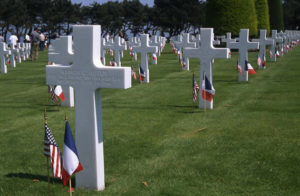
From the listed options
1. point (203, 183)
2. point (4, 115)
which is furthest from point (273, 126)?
point (4, 115)

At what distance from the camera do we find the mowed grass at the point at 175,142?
5922 millimetres

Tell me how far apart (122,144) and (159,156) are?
0.97m

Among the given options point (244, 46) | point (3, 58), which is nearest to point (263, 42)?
point (244, 46)

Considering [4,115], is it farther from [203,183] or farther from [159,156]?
[203,183]

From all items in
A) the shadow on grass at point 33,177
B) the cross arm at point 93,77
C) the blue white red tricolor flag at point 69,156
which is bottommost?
the shadow on grass at point 33,177

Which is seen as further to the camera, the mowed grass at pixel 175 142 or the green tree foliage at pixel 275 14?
the green tree foliage at pixel 275 14

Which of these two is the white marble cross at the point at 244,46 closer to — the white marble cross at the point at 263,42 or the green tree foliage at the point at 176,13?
the white marble cross at the point at 263,42

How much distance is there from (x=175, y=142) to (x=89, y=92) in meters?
2.75

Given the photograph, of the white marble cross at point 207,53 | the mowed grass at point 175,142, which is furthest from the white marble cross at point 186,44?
the white marble cross at point 207,53

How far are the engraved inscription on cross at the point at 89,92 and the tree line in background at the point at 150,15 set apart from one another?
31641 mm

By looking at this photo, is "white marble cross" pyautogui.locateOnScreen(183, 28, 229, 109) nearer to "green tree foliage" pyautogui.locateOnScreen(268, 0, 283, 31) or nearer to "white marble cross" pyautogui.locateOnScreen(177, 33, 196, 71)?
"white marble cross" pyautogui.locateOnScreen(177, 33, 196, 71)

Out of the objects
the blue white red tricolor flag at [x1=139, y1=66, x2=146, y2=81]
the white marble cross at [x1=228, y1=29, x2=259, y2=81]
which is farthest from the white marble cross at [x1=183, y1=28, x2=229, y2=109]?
the white marble cross at [x1=228, y1=29, x2=259, y2=81]

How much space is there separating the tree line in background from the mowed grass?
2287 cm

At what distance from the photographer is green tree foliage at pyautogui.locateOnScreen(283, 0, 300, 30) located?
85.4 meters
